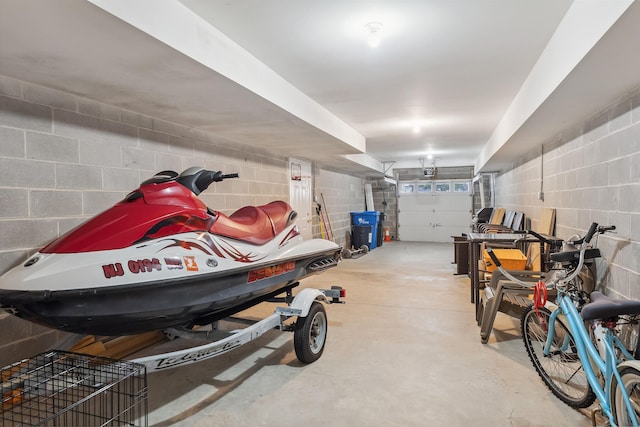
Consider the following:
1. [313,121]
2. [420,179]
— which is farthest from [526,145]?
[420,179]

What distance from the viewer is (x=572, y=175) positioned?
394 cm

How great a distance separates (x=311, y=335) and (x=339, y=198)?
6571mm

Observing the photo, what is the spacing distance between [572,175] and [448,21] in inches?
97.0

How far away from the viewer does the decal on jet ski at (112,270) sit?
1.77 m

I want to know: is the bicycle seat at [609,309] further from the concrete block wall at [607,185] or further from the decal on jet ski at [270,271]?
the decal on jet ski at [270,271]

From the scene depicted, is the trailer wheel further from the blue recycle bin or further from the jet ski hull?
the blue recycle bin

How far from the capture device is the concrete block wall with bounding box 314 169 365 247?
327 inches

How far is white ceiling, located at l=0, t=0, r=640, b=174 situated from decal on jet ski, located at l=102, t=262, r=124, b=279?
1.19m

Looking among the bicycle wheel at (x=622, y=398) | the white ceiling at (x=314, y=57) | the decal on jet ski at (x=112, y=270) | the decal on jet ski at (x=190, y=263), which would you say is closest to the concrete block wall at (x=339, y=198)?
the white ceiling at (x=314, y=57)

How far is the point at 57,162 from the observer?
2744 mm

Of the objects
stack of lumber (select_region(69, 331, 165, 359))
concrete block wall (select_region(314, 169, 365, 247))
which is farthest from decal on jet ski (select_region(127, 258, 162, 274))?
concrete block wall (select_region(314, 169, 365, 247))

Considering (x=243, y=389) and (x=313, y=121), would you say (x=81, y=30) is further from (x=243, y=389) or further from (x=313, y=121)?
(x=313, y=121)

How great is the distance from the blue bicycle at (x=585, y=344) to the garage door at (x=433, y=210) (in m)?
9.28

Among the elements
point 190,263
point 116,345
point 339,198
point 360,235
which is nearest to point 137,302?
point 190,263
